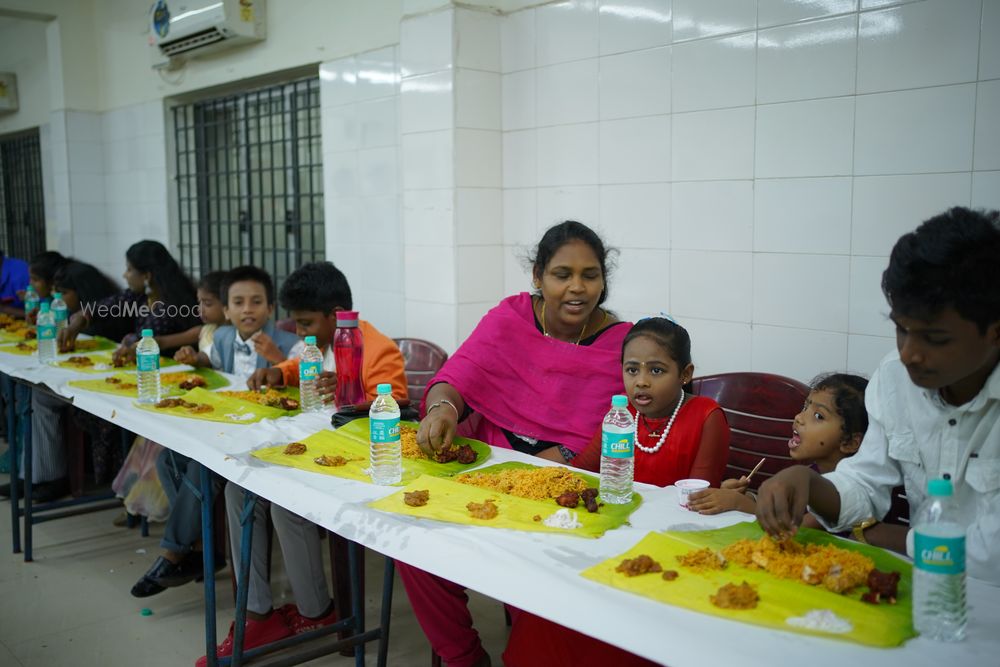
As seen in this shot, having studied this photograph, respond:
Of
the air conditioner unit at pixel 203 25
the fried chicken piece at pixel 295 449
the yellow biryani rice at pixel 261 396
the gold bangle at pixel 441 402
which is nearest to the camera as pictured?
the fried chicken piece at pixel 295 449

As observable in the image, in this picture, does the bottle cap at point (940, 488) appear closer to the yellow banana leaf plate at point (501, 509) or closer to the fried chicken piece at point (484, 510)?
the yellow banana leaf plate at point (501, 509)

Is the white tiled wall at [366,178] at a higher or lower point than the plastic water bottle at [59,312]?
higher

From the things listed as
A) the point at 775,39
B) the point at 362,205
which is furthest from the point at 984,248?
the point at 362,205

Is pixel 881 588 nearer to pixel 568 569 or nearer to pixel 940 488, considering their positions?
pixel 940 488

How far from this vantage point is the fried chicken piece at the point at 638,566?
60.4 inches

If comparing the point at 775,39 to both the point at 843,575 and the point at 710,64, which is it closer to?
the point at 710,64

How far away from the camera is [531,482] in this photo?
6.73 ft

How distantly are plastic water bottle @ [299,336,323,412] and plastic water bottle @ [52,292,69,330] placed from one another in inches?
90.0

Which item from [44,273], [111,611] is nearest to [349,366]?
[111,611]

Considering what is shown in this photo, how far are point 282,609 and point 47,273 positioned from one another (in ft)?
13.7

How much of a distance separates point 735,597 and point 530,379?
148 cm

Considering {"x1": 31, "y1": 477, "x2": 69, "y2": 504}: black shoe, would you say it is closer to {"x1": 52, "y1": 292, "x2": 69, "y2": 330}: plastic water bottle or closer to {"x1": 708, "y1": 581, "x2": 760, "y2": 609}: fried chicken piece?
{"x1": 52, "y1": 292, "x2": 69, "y2": 330}: plastic water bottle

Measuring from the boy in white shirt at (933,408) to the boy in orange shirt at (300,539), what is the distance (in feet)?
5.54

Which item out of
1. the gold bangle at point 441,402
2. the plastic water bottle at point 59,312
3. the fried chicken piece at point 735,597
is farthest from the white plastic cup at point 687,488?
the plastic water bottle at point 59,312
